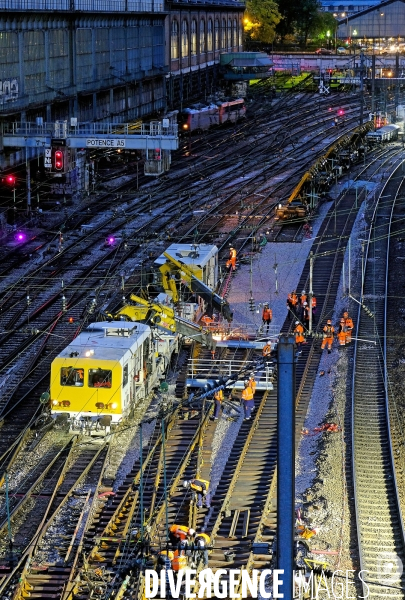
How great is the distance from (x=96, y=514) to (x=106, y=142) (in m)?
26.2

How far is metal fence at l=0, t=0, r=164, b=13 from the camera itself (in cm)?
5121

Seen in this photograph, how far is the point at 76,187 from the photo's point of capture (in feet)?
183

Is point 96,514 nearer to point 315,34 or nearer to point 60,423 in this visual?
point 60,423

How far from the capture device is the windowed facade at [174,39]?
80912 mm

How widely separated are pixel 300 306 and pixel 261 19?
287 feet

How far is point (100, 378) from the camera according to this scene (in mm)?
25953

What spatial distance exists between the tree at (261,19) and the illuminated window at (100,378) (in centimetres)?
9594

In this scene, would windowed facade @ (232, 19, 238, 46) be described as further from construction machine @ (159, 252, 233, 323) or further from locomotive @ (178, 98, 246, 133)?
construction machine @ (159, 252, 233, 323)

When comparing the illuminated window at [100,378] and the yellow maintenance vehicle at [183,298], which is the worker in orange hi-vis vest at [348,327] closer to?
the yellow maintenance vehicle at [183,298]

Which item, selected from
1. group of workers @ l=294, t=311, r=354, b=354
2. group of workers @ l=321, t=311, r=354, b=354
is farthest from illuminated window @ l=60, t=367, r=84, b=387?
group of workers @ l=321, t=311, r=354, b=354

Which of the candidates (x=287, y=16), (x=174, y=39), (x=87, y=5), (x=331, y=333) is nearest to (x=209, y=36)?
(x=174, y=39)

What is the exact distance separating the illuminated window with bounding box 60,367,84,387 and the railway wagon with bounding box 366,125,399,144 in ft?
160

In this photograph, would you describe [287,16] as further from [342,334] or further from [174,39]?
[342,334]

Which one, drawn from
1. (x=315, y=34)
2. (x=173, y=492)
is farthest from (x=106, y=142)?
(x=315, y=34)
